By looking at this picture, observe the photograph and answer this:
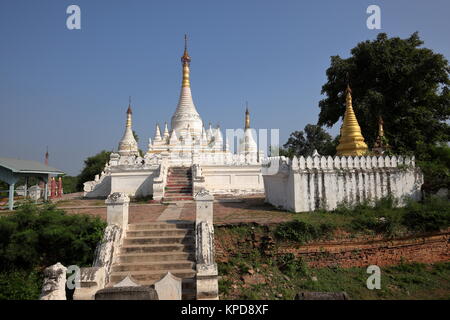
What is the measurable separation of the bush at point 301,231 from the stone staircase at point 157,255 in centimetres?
275

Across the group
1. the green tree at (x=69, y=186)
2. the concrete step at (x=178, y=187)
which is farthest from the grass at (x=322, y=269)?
the green tree at (x=69, y=186)

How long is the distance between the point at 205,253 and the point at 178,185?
1216 centimetres

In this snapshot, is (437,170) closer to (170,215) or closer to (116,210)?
(170,215)

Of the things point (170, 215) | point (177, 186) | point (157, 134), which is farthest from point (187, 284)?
point (157, 134)

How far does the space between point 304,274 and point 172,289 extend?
410 cm

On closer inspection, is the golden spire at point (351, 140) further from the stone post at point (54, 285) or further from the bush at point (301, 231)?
the stone post at point (54, 285)

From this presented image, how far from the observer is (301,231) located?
27.7 feet

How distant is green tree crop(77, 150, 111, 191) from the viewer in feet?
141

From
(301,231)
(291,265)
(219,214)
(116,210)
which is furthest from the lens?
(219,214)

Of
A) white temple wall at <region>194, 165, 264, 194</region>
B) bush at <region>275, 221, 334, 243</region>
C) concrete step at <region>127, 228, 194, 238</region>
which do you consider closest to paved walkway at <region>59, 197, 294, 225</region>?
bush at <region>275, 221, 334, 243</region>

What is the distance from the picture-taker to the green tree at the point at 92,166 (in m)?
43.0

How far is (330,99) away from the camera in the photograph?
2597 centimetres
